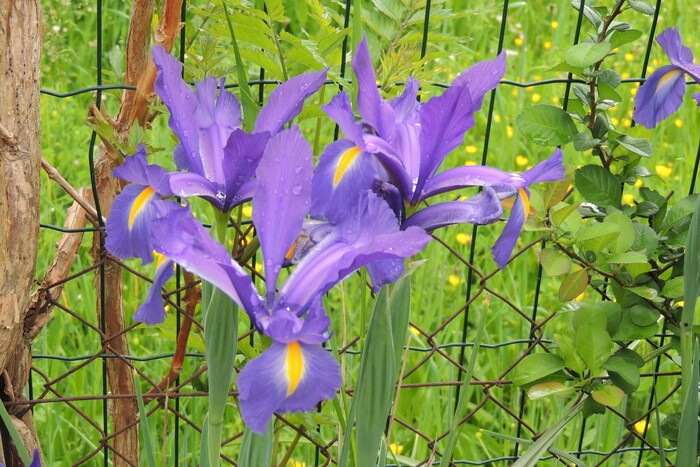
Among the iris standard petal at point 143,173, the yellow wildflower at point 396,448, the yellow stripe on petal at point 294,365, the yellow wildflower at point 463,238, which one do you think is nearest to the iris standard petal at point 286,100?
the iris standard petal at point 143,173

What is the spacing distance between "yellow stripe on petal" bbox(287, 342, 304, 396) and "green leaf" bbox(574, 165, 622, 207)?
2.39 feet

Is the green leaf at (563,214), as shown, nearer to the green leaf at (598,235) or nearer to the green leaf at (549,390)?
the green leaf at (598,235)

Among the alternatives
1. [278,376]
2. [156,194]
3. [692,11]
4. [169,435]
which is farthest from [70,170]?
[692,11]

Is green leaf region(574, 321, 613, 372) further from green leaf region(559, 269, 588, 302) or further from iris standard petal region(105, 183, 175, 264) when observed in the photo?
iris standard petal region(105, 183, 175, 264)

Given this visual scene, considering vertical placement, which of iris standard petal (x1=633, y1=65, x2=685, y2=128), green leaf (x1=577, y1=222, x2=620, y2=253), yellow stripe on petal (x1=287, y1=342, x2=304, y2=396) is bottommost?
green leaf (x1=577, y1=222, x2=620, y2=253)

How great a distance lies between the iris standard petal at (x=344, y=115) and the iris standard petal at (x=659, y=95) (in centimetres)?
56

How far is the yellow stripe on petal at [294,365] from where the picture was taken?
702 millimetres

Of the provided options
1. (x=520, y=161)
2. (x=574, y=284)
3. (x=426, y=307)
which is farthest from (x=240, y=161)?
(x=520, y=161)

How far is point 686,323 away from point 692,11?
2749 mm

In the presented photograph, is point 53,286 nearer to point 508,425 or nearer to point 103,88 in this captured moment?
point 103,88

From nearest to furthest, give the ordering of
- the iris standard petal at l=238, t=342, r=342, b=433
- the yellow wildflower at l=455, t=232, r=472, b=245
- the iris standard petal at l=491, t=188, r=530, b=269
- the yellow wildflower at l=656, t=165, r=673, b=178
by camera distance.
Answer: the iris standard petal at l=238, t=342, r=342, b=433
the iris standard petal at l=491, t=188, r=530, b=269
the yellow wildflower at l=455, t=232, r=472, b=245
the yellow wildflower at l=656, t=165, r=673, b=178

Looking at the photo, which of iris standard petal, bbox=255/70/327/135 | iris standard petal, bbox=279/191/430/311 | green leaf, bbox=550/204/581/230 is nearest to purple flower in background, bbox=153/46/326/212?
iris standard petal, bbox=255/70/327/135

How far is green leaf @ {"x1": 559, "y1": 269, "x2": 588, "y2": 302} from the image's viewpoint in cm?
130

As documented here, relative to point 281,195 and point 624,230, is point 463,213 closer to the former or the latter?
point 281,195
